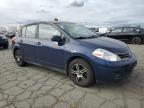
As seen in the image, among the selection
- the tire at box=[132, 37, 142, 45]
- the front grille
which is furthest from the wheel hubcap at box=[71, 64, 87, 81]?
the tire at box=[132, 37, 142, 45]

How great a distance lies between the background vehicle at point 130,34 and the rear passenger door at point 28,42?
317 inches

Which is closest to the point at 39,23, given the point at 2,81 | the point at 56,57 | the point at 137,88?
the point at 56,57

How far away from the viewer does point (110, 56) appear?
4.02 m

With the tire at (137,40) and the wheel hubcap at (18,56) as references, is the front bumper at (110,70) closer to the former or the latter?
the wheel hubcap at (18,56)

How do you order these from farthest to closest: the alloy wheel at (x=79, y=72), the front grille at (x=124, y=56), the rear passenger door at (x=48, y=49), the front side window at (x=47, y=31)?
the front side window at (x=47, y=31), the rear passenger door at (x=48, y=49), the alloy wheel at (x=79, y=72), the front grille at (x=124, y=56)

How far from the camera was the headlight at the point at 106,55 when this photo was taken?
4.00 m

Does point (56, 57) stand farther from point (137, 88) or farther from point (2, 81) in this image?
point (137, 88)

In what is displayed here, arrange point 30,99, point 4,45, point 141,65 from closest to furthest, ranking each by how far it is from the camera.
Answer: point 30,99 < point 141,65 < point 4,45

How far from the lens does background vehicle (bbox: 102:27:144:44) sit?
13.4m

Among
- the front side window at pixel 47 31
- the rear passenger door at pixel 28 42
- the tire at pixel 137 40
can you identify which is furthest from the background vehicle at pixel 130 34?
the front side window at pixel 47 31

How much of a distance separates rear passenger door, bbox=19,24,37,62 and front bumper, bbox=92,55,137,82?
2.33 meters

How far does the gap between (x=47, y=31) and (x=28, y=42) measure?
36.8 inches

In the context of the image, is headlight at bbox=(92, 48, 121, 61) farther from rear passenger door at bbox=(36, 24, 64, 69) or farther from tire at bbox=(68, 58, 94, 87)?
rear passenger door at bbox=(36, 24, 64, 69)

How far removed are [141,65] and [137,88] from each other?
82.9 inches
